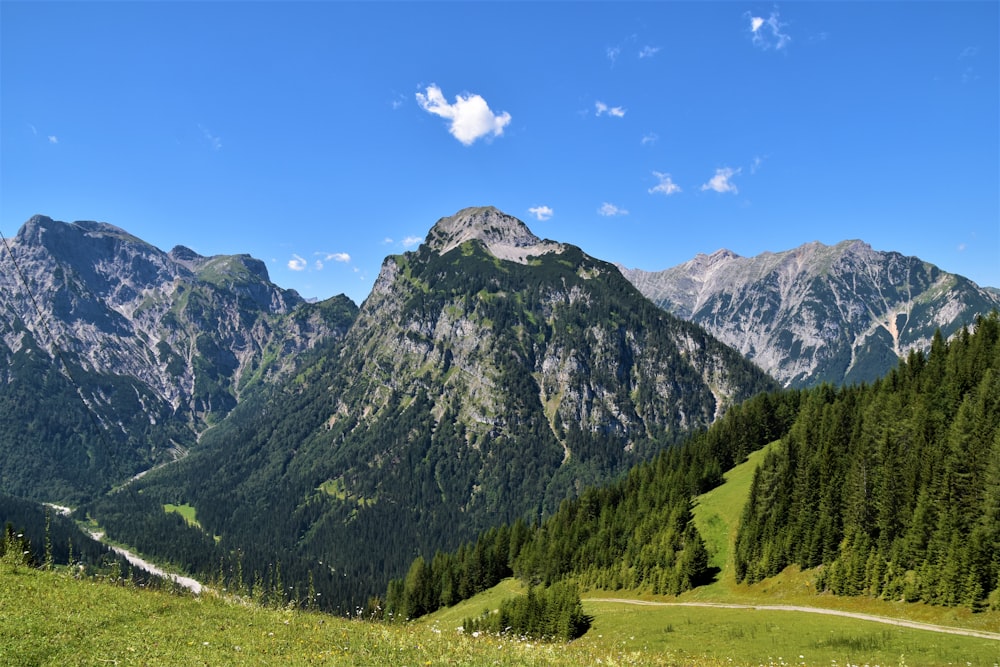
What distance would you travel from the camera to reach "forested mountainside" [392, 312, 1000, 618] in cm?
5448

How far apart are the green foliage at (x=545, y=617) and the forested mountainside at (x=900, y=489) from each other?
25653mm

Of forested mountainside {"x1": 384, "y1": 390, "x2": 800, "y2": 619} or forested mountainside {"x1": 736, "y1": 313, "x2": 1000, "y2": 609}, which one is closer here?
forested mountainside {"x1": 736, "y1": 313, "x2": 1000, "y2": 609}

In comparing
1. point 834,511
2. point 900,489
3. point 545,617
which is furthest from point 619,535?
point 900,489

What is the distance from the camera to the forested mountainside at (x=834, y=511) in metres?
54.5

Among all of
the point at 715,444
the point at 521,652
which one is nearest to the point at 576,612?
the point at 521,652

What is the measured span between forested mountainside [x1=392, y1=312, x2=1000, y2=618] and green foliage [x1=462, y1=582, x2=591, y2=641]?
21.5 metres

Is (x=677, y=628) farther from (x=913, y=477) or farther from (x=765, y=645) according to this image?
(x=913, y=477)

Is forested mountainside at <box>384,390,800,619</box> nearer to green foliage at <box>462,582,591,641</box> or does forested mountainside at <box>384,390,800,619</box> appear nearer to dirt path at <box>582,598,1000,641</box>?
dirt path at <box>582,598,1000,641</box>

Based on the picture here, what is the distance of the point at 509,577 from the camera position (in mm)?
117562

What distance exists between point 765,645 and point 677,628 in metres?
11.1

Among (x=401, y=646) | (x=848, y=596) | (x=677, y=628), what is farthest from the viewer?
(x=848, y=596)

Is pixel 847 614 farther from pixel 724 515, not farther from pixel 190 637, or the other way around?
pixel 190 637

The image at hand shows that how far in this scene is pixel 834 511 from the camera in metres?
69.9

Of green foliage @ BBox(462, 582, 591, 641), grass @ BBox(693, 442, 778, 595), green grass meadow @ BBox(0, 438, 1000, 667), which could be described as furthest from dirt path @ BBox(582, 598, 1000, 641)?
green foliage @ BBox(462, 582, 591, 641)
